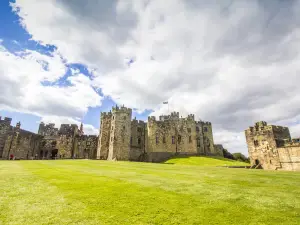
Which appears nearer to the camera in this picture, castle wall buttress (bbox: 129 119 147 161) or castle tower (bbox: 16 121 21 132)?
castle tower (bbox: 16 121 21 132)

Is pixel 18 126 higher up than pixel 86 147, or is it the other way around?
pixel 18 126

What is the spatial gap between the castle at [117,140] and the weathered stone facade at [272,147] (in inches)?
834

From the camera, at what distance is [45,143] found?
54.2 m

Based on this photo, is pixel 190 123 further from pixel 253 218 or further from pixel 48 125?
pixel 253 218

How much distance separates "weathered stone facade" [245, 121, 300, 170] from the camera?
32.8 meters

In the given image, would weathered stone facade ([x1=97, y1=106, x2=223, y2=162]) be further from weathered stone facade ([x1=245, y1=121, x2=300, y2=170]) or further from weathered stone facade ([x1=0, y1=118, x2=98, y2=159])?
weathered stone facade ([x1=245, y1=121, x2=300, y2=170])

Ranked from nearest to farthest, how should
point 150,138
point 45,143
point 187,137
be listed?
point 45,143
point 150,138
point 187,137

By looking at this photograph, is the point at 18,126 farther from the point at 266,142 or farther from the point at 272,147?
the point at 272,147

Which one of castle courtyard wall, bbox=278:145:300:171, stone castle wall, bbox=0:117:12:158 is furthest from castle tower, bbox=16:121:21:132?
castle courtyard wall, bbox=278:145:300:171

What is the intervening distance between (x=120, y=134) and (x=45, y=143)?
78.4ft

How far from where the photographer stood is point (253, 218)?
588 centimetres

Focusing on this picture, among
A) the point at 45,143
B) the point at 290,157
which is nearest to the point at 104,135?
the point at 45,143

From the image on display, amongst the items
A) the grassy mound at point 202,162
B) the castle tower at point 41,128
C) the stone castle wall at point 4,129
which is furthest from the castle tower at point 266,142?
the castle tower at point 41,128

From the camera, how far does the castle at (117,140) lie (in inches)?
1832
